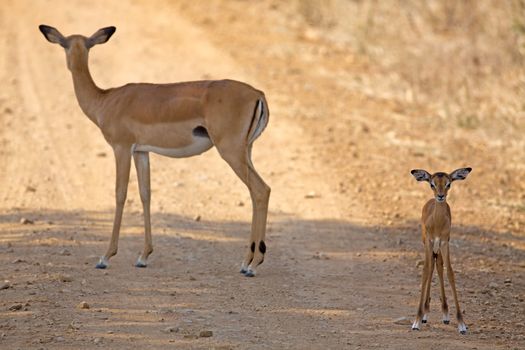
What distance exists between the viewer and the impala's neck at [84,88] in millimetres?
9430

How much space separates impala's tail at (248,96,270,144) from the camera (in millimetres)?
8703

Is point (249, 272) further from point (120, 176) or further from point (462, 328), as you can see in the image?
point (462, 328)

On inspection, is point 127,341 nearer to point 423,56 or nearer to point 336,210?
point 336,210

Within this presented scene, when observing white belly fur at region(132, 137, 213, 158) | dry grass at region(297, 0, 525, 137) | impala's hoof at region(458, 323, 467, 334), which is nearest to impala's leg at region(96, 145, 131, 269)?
white belly fur at region(132, 137, 213, 158)

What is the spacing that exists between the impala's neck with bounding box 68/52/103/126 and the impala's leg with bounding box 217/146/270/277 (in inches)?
54.8

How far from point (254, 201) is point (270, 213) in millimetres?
1896

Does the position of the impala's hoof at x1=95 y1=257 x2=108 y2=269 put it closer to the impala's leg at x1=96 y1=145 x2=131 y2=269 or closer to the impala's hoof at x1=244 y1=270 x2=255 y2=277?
the impala's leg at x1=96 y1=145 x2=131 y2=269

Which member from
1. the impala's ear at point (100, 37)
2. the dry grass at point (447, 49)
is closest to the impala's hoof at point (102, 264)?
the impala's ear at point (100, 37)

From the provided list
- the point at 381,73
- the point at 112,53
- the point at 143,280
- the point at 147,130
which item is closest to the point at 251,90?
the point at 147,130

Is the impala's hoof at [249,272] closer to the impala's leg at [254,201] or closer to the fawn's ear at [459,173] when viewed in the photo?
the impala's leg at [254,201]

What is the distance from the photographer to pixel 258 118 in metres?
8.71

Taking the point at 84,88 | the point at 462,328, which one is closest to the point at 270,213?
the point at 84,88

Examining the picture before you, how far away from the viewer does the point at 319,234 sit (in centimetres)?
1007

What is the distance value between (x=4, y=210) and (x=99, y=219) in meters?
0.94
